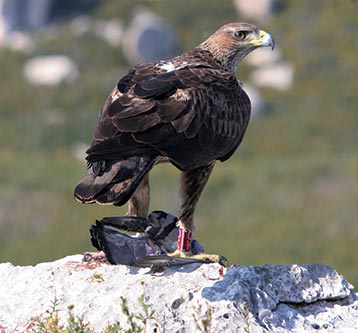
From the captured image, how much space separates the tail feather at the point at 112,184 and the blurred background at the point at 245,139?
872 inches

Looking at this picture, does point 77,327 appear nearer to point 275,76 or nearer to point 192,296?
point 192,296

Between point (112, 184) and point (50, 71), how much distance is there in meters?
62.4

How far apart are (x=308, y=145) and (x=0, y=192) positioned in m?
18.3

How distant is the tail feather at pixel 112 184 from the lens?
34.7 feet

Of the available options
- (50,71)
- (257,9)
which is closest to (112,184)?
(50,71)

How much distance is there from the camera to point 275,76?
71.2 meters

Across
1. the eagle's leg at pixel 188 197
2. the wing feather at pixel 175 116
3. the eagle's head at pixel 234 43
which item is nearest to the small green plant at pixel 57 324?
the wing feather at pixel 175 116

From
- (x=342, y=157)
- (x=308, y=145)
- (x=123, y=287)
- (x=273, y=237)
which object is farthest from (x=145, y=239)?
(x=308, y=145)

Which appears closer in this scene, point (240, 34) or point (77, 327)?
point (77, 327)

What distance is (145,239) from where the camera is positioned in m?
11.8

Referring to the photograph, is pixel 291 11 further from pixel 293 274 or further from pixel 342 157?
pixel 293 274

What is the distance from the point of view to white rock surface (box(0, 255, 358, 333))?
10312 millimetres

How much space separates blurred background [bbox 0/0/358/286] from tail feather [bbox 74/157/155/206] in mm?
22150

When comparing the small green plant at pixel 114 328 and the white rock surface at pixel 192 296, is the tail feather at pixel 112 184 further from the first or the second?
the small green plant at pixel 114 328
